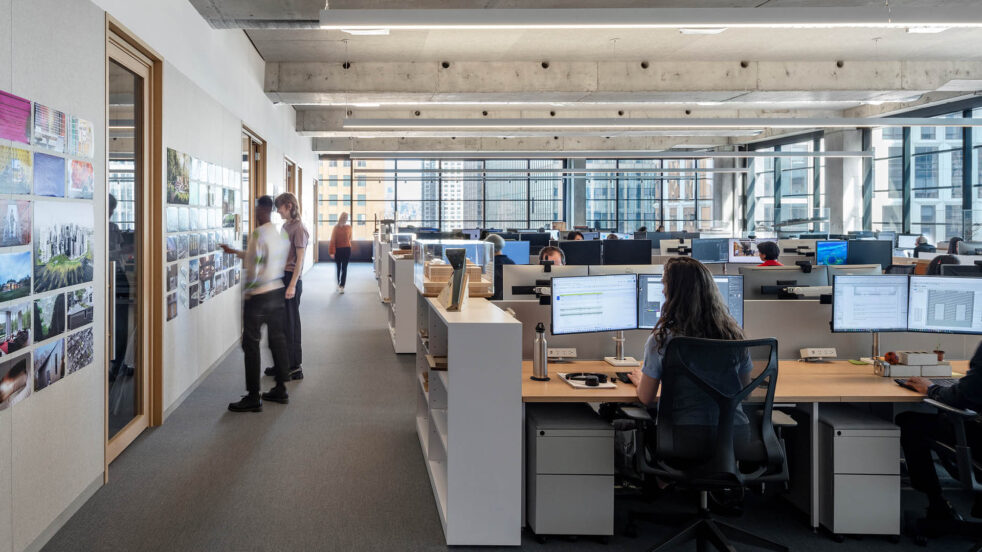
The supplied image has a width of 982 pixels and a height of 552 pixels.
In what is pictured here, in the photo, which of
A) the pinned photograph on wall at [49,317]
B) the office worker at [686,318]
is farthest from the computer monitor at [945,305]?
the pinned photograph on wall at [49,317]

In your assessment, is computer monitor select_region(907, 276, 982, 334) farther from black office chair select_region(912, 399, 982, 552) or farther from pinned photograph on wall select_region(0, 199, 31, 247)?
pinned photograph on wall select_region(0, 199, 31, 247)

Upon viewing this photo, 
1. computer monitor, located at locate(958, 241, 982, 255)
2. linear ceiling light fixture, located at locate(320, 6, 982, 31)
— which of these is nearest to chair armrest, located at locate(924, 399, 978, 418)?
linear ceiling light fixture, located at locate(320, 6, 982, 31)

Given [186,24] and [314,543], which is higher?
[186,24]

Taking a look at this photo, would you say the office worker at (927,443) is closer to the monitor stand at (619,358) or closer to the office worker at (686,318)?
the office worker at (686,318)

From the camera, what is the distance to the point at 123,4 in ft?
14.0

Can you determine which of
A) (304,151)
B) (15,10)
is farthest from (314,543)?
(304,151)

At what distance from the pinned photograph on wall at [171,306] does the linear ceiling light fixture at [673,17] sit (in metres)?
2.26

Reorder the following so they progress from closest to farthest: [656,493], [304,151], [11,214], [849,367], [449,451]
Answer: [11,214] → [449,451] → [656,493] → [849,367] → [304,151]

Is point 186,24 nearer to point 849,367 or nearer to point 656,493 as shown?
point 656,493

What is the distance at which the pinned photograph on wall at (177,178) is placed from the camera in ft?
17.3

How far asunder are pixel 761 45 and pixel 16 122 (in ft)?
26.7

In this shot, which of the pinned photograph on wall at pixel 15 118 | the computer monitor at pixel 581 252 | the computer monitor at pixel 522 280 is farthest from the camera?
the computer monitor at pixel 581 252

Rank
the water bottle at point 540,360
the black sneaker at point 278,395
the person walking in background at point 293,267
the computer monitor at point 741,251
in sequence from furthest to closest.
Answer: the computer monitor at point 741,251 → the person walking in background at point 293,267 → the black sneaker at point 278,395 → the water bottle at point 540,360

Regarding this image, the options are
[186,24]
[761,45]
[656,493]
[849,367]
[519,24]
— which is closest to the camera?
[656,493]
